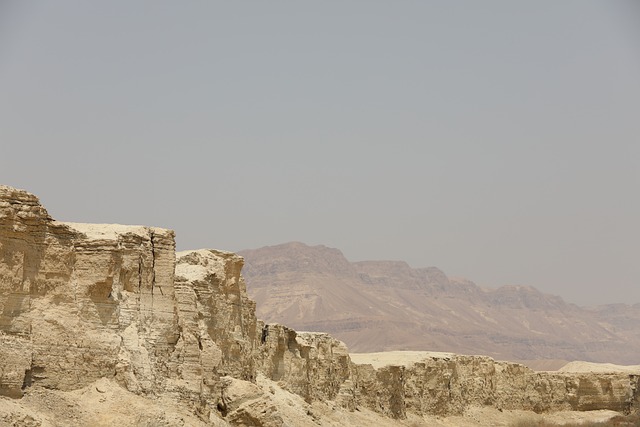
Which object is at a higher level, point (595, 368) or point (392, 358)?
point (595, 368)

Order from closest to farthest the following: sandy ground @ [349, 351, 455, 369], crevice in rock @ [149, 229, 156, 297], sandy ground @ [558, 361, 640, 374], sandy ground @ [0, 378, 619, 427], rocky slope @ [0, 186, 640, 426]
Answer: sandy ground @ [0, 378, 619, 427], rocky slope @ [0, 186, 640, 426], crevice in rock @ [149, 229, 156, 297], sandy ground @ [349, 351, 455, 369], sandy ground @ [558, 361, 640, 374]

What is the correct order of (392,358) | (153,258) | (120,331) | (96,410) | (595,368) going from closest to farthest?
(96,410) < (120,331) < (153,258) < (392,358) < (595,368)

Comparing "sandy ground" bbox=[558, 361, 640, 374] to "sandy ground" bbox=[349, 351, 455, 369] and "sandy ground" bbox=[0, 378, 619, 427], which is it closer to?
"sandy ground" bbox=[349, 351, 455, 369]

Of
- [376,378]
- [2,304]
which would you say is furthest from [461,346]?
[2,304]

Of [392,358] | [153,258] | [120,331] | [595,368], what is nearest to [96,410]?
[120,331]

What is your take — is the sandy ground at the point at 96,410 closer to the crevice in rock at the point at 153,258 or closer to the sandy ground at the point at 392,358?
the crevice in rock at the point at 153,258

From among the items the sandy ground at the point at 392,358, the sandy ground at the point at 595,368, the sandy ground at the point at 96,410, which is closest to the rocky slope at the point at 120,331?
the sandy ground at the point at 96,410

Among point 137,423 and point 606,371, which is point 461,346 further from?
point 137,423

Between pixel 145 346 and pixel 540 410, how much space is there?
53641mm

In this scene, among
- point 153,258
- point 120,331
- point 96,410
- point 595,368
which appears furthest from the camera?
point 595,368

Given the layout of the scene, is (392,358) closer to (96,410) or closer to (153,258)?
(153,258)

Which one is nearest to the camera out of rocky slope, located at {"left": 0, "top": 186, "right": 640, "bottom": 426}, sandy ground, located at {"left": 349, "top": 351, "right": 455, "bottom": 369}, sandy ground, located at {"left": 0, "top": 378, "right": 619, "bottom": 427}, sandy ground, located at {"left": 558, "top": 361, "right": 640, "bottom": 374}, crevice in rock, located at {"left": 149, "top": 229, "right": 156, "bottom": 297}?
sandy ground, located at {"left": 0, "top": 378, "right": 619, "bottom": 427}

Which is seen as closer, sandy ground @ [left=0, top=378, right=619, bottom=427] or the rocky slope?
sandy ground @ [left=0, top=378, right=619, bottom=427]

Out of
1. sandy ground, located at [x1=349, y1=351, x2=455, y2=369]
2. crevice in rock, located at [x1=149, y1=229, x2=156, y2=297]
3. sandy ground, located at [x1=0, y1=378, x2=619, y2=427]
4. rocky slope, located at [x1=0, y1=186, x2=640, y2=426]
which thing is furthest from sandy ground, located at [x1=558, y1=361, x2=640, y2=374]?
crevice in rock, located at [x1=149, y1=229, x2=156, y2=297]
